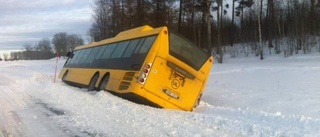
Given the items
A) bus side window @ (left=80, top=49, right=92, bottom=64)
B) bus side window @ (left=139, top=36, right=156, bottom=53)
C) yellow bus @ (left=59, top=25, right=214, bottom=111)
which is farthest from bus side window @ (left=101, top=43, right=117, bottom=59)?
bus side window @ (left=139, top=36, right=156, bottom=53)

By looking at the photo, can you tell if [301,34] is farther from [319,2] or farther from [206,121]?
[206,121]

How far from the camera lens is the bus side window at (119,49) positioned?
1352 cm

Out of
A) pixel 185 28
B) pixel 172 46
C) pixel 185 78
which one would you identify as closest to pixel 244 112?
pixel 185 78

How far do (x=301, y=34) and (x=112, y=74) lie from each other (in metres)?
26.3

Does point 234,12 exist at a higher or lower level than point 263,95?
higher

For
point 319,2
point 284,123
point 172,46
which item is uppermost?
point 319,2

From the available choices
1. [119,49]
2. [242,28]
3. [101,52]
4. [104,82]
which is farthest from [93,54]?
[242,28]

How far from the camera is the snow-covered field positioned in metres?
7.48

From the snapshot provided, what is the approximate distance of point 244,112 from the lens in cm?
958

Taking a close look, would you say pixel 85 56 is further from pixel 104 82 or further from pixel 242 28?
pixel 242 28

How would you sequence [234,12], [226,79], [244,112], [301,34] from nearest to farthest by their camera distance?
[244,112]
[226,79]
[301,34]
[234,12]

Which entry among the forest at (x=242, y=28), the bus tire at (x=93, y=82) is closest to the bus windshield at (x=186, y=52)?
the bus tire at (x=93, y=82)

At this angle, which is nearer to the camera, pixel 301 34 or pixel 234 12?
pixel 301 34

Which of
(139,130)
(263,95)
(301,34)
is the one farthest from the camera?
(301,34)
